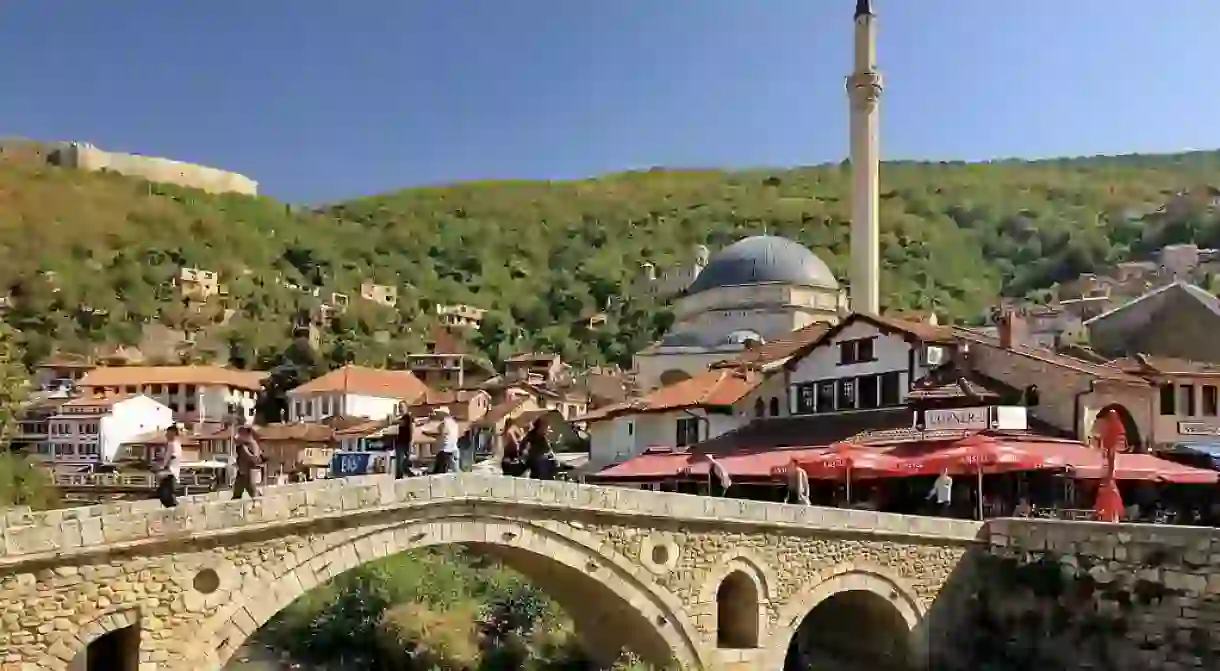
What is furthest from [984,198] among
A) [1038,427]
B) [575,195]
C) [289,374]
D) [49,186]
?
[1038,427]

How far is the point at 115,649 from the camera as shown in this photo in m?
14.8

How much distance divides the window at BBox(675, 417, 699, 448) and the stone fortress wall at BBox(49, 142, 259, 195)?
121126 mm

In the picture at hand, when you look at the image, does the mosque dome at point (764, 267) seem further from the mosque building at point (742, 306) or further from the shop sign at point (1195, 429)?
the shop sign at point (1195, 429)

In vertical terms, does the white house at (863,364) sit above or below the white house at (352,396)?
above

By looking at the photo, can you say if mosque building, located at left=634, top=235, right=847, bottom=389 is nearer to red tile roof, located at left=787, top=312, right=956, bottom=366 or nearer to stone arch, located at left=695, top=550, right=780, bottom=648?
red tile roof, located at left=787, top=312, right=956, bottom=366

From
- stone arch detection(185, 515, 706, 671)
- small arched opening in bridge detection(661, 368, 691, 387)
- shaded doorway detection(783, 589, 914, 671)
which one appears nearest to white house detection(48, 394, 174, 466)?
small arched opening in bridge detection(661, 368, 691, 387)

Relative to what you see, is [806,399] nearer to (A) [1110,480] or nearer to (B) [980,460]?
(B) [980,460]

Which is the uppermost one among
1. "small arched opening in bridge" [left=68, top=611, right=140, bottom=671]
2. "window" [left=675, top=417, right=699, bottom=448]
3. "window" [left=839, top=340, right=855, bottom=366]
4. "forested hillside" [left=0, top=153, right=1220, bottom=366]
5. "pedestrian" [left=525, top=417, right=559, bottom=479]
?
"forested hillside" [left=0, top=153, right=1220, bottom=366]

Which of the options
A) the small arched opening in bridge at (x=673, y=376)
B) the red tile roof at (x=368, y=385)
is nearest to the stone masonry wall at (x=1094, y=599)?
the small arched opening in bridge at (x=673, y=376)

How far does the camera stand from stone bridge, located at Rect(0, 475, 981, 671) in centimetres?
1350

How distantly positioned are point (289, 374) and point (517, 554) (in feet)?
190

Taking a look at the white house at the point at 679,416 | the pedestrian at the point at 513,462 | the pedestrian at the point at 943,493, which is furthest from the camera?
the white house at the point at 679,416

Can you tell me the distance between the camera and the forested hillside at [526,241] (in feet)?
298

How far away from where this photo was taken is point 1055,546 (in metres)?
19.7
